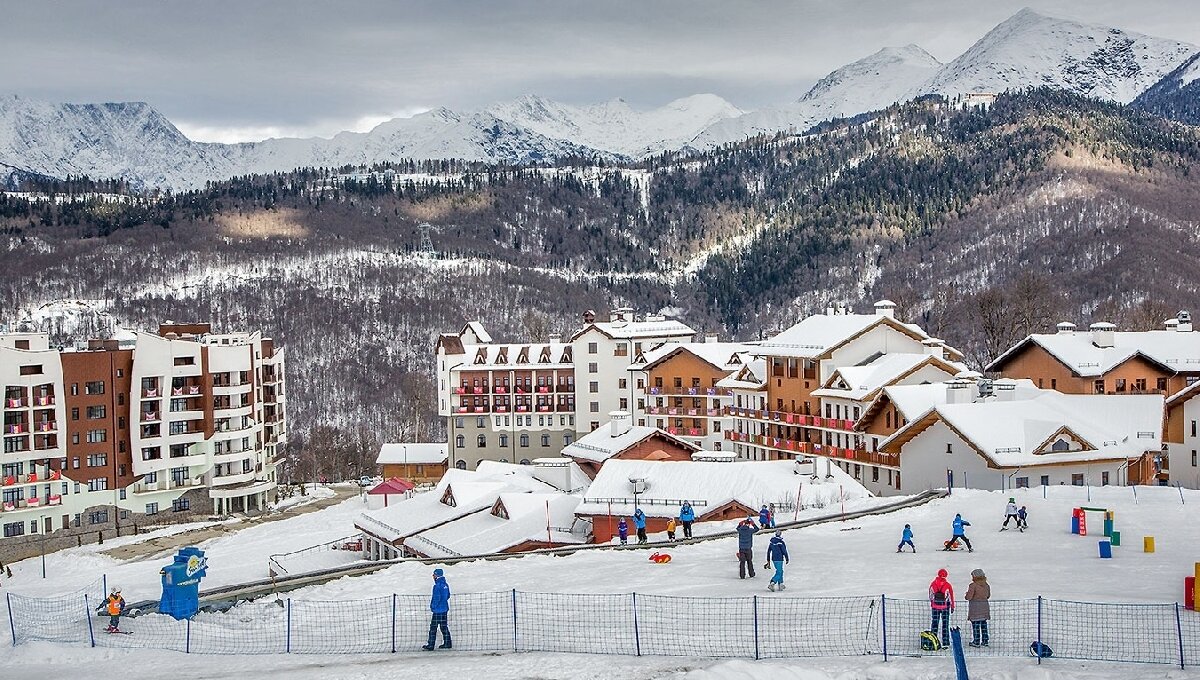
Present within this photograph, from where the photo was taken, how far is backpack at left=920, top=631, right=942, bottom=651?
2553 centimetres

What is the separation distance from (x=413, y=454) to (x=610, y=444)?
48.1 meters

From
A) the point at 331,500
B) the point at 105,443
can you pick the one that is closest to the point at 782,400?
the point at 331,500

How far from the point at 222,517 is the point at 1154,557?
259 ft

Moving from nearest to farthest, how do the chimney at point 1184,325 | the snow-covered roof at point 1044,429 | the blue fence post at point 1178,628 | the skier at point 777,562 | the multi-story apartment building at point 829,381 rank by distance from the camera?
the blue fence post at point 1178,628 < the skier at point 777,562 < the snow-covered roof at point 1044,429 < the multi-story apartment building at point 829,381 < the chimney at point 1184,325

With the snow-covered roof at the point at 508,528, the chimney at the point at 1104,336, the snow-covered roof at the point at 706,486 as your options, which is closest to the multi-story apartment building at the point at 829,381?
the chimney at the point at 1104,336

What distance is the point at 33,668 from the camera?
29.3m

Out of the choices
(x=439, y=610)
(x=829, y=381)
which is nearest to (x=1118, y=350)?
(x=829, y=381)

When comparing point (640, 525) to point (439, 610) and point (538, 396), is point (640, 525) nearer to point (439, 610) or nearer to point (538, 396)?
point (439, 610)

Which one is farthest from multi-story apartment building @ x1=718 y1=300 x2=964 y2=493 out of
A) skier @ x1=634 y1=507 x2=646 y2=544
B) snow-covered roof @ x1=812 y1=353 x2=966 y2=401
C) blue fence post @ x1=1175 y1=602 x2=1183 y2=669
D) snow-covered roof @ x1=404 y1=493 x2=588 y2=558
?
blue fence post @ x1=1175 y1=602 x2=1183 y2=669

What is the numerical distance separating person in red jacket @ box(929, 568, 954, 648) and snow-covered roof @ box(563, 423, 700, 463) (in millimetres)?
50696

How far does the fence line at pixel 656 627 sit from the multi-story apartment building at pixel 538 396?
265 feet

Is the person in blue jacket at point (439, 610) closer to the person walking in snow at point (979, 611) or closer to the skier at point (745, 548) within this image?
the skier at point (745, 548)

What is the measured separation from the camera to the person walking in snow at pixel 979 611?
2566 cm

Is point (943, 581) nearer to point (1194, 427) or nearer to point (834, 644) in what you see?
point (834, 644)
